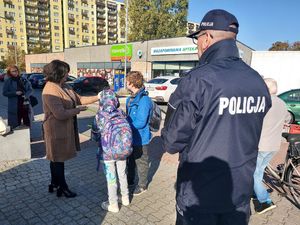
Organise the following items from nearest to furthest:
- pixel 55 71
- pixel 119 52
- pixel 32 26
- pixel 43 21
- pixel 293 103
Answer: pixel 55 71, pixel 293 103, pixel 119 52, pixel 32 26, pixel 43 21

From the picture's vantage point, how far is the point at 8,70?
5.74m

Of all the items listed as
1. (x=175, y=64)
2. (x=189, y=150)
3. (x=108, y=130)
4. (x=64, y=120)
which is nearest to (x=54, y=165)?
(x=64, y=120)

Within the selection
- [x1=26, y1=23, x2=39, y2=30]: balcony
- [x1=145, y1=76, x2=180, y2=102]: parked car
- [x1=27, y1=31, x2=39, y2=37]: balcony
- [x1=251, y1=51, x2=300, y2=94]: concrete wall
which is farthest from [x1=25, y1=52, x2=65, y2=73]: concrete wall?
[x1=26, y1=23, x2=39, y2=30]: balcony

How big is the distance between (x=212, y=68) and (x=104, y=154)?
7.10 feet

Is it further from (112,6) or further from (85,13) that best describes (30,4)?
(112,6)

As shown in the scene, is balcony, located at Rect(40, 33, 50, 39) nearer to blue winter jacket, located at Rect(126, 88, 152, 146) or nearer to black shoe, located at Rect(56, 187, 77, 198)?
black shoe, located at Rect(56, 187, 77, 198)

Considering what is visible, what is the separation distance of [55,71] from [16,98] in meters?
3.10

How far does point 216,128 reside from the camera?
160 cm

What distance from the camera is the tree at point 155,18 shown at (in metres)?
41.1

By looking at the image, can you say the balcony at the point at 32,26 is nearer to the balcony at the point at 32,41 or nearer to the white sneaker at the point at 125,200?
the balcony at the point at 32,41

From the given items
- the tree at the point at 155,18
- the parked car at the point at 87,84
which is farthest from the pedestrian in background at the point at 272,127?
the tree at the point at 155,18

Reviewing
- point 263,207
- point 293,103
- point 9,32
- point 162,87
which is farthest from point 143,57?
point 9,32

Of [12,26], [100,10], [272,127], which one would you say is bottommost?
[272,127]

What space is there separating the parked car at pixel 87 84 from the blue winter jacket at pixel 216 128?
18.1 meters
